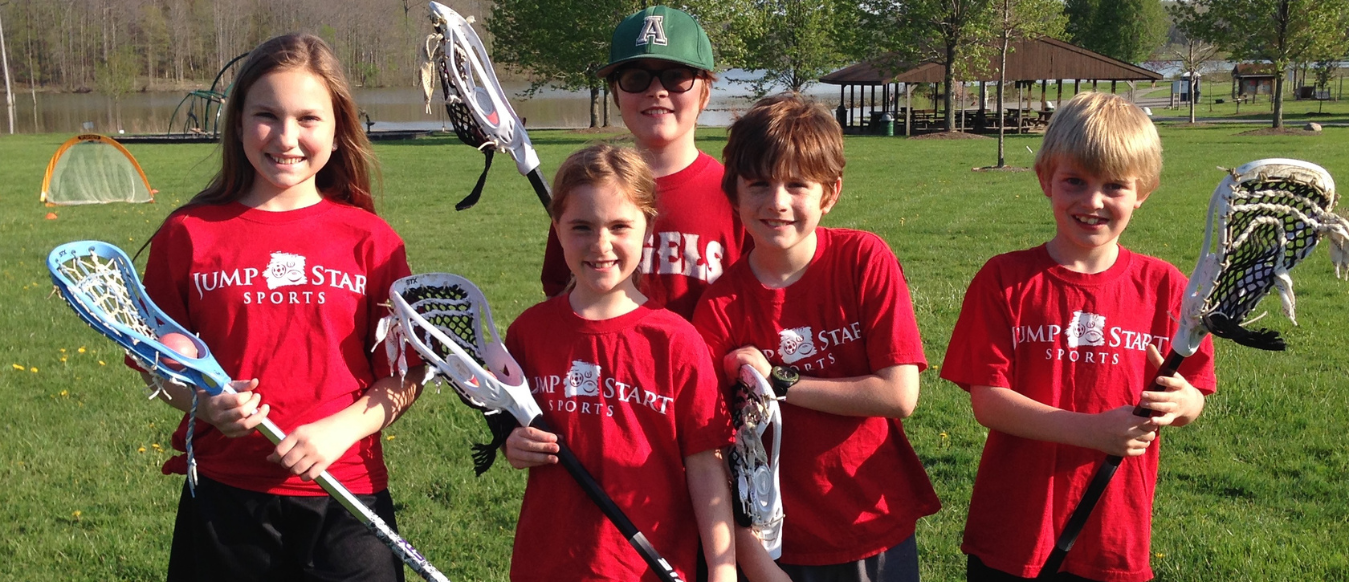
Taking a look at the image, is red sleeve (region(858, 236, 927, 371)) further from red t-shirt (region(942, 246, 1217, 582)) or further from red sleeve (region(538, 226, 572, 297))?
red sleeve (region(538, 226, 572, 297))

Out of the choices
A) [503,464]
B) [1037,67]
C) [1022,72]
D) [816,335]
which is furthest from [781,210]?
[1037,67]

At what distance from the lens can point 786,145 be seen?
104 inches

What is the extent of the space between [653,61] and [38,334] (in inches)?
286

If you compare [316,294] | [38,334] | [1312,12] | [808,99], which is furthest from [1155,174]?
[1312,12]

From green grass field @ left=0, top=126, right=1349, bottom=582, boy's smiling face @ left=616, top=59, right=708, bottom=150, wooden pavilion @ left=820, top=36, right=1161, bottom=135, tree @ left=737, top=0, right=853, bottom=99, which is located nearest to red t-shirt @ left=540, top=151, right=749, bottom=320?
boy's smiling face @ left=616, top=59, right=708, bottom=150

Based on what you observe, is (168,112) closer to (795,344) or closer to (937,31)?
(937,31)

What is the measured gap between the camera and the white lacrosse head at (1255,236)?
2.32 meters

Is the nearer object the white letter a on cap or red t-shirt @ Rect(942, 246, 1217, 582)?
red t-shirt @ Rect(942, 246, 1217, 582)

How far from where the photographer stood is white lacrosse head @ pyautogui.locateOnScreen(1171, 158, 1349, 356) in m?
2.32

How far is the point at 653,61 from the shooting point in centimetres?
305

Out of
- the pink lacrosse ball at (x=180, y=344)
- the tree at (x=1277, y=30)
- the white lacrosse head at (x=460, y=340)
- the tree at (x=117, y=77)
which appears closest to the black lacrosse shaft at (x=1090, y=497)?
the white lacrosse head at (x=460, y=340)

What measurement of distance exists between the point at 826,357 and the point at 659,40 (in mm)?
1021

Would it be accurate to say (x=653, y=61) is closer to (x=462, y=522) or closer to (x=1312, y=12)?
(x=462, y=522)

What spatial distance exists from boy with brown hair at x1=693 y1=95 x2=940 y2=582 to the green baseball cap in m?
0.41
